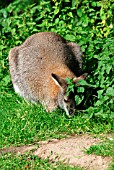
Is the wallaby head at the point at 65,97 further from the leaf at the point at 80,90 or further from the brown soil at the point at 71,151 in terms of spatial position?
the brown soil at the point at 71,151

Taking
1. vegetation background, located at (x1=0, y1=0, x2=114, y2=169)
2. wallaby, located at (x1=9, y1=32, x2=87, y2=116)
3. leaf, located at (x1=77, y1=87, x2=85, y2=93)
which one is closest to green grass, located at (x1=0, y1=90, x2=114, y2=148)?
vegetation background, located at (x1=0, y1=0, x2=114, y2=169)

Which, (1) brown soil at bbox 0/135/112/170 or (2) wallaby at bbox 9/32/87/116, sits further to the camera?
(2) wallaby at bbox 9/32/87/116

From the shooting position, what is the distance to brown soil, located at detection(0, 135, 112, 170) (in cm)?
677

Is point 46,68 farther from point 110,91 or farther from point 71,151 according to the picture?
point 71,151

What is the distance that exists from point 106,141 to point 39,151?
83 centimetres

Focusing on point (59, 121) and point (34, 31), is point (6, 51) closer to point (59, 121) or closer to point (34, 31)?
point (34, 31)

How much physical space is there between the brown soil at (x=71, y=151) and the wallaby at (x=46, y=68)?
0.89 metres

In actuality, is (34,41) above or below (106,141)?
above

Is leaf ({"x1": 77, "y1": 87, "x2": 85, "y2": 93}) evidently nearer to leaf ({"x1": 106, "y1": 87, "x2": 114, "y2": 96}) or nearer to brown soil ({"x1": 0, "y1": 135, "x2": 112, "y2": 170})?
leaf ({"x1": 106, "y1": 87, "x2": 114, "y2": 96})

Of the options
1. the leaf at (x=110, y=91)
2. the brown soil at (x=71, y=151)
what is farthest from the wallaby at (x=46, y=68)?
the brown soil at (x=71, y=151)

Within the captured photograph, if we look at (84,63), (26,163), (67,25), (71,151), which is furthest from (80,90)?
(67,25)

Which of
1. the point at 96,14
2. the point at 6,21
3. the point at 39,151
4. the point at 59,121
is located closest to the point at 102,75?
the point at 59,121

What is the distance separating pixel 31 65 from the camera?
9016mm

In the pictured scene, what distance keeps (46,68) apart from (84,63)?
77 cm
